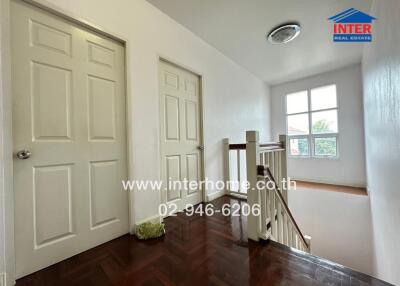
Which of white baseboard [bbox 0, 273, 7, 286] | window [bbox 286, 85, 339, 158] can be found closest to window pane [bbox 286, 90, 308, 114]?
window [bbox 286, 85, 339, 158]

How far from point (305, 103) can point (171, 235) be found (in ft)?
14.7

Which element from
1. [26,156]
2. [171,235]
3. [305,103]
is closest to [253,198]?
[171,235]

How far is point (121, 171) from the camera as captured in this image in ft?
5.79

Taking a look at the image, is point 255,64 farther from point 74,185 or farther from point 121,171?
point 74,185

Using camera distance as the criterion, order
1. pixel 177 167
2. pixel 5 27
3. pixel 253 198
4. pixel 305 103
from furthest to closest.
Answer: pixel 305 103
pixel 177 167
pixel 253 198
pixel 5 27

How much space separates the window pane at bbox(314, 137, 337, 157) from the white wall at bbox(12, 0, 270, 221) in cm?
265

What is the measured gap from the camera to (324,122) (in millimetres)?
4105

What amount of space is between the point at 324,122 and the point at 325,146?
58cm

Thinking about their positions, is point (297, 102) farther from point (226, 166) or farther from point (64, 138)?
point (64, 138)

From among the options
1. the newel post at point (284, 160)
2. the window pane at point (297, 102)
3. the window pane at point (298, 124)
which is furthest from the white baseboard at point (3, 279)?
the window pane at point (297, 102)

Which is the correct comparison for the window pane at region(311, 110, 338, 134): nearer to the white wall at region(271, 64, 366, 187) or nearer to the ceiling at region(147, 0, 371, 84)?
the white wall at region(271, 64, 366, 187)

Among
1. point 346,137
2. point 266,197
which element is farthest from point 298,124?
point 266,197

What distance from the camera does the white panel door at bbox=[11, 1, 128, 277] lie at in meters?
1.23

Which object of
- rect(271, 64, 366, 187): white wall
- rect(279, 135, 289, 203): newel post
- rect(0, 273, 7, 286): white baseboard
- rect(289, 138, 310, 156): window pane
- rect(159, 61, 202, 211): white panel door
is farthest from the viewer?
rect(289, 138, 310, 156): window pane
